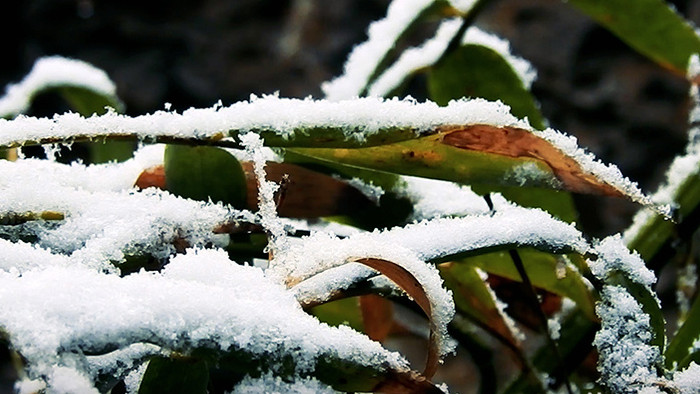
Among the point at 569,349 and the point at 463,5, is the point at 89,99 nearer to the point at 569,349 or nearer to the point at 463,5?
the point at 463,5

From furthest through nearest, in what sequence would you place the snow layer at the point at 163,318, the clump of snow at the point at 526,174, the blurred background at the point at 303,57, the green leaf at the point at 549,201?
1. the blurred background at the point at 303,57
2. the green leaf at the point at 549,201
3. the clump of snow at the point at 526,174
4. the snow layer at the point at 163,318

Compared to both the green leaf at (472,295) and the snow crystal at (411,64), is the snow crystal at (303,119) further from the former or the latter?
the snow crystal at (411,64)

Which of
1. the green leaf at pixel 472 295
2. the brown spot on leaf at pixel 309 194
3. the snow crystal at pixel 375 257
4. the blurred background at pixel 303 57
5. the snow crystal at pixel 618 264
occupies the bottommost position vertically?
the snow crystal at pixel 375 257

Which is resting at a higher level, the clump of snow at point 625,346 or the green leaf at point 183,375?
the clump of snow at point 625,346

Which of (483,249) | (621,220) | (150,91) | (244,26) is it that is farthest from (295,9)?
(483,249)

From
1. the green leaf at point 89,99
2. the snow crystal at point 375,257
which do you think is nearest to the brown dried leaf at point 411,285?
the snow crystal at point 375,257

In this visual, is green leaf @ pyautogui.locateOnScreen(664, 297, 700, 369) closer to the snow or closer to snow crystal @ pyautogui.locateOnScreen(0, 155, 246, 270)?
snow crystal @ pyautogui.locateOnScreen(0, 155, 246, 270)

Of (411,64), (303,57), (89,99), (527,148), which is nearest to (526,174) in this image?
(527,148)
